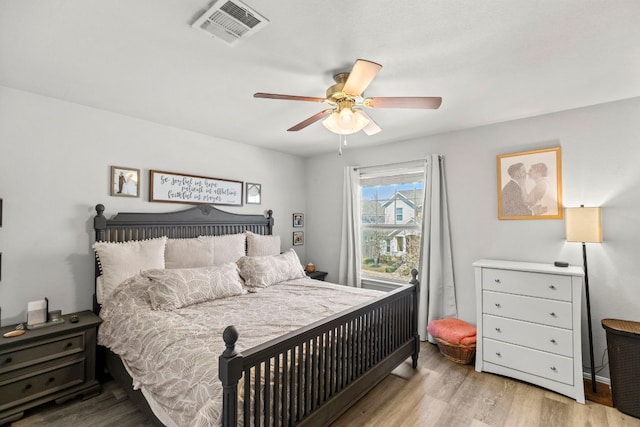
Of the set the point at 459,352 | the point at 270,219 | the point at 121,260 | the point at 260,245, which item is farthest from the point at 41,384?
the point at 459,352

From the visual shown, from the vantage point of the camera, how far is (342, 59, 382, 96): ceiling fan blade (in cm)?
158

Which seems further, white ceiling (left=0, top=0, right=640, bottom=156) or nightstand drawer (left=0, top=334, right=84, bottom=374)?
nightstand drawer (left=0, top=334, right=84, bottom=374)

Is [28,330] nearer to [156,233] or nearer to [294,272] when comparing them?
[156,233]

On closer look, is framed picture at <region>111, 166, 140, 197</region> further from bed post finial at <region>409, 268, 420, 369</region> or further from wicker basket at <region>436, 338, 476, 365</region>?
wicker basket at <region>436, 338, 476, 365</region>

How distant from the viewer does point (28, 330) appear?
2.18 meters

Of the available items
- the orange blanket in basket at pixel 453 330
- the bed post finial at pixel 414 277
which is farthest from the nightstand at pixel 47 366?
the orange blanket in basket at pixel 453 330

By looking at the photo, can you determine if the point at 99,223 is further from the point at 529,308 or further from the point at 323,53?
the point at 529,308

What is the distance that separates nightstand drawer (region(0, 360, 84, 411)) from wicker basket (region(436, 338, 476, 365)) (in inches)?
126

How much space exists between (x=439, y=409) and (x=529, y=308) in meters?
1.17

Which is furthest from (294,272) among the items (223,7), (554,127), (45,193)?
(554,127)

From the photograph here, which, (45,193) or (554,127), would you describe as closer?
(45,193)

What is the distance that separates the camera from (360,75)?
5.53 feet

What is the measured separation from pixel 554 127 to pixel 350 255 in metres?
2.68

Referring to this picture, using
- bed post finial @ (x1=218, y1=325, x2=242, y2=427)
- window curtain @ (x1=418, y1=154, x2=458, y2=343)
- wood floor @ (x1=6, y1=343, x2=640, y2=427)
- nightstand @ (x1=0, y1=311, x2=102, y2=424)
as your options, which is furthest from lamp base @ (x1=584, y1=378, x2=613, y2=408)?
nightstand @ (x1=0, y1=311, x2=102, y2=424)
